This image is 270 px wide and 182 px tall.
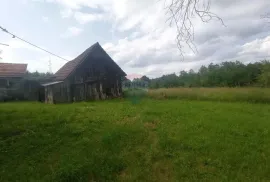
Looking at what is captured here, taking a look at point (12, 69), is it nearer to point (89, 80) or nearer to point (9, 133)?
point (89, 80)

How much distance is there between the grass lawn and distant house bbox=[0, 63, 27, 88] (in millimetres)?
17858

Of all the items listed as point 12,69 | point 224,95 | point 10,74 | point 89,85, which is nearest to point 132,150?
point 224,95

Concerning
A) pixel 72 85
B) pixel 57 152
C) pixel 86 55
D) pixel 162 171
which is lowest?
pixel 162 171

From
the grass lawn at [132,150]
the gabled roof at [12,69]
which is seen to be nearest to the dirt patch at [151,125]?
the grass lawn at [132,150]

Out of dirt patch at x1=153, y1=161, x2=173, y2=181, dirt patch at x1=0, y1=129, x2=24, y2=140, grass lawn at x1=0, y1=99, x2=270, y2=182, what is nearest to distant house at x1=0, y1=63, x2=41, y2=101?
grass lawn at x1=0, y1=99, x2=270, y2=182

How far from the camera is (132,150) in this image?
21.5 feet

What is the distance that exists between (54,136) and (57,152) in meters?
1.17

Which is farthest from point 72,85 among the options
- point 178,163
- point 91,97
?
point 178,163

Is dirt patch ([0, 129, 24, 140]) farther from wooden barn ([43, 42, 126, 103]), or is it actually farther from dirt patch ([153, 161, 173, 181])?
wooden barn ([43, 42, 126, 103])

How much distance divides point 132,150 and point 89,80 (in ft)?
50.0

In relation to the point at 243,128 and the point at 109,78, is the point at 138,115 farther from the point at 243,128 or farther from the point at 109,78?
the point at 109,78

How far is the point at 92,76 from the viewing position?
21250 millimetres

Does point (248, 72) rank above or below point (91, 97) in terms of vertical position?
above

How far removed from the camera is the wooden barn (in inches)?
760
